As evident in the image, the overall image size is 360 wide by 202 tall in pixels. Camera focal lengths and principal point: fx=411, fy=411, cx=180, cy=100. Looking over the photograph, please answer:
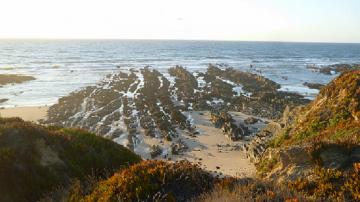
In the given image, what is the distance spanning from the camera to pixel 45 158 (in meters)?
12.4

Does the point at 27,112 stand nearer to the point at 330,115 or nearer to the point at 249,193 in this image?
the point at 330,115

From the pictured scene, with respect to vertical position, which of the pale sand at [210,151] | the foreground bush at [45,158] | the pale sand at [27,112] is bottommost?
the pale sand at [27,112]

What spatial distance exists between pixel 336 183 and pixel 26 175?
26.9 feet

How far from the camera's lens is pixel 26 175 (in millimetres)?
11477

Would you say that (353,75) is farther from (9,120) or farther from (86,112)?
(86,112)

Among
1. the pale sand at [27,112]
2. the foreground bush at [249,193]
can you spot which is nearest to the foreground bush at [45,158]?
the foreground bush at [249,193]

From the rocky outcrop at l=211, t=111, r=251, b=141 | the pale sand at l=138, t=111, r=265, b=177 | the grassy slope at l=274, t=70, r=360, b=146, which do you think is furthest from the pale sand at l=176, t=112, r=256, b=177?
the grassy slope at l=274, t=70, r=360, b=146

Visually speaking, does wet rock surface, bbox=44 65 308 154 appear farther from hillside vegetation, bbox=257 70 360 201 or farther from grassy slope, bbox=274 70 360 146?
hillside vegetation, bbox=257 70 360 201

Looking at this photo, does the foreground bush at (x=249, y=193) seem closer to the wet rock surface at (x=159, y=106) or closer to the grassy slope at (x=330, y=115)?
the grassy slope at (x=330, y=115)

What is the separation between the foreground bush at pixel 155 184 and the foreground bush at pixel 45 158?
1257mm

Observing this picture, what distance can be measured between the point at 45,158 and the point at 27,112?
95.6 feet

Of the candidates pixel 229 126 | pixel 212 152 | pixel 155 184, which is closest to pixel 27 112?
pixel 229 126

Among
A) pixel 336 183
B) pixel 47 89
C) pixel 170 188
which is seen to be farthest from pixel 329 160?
pixel 47 89

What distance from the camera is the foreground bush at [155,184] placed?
8.22 meters
